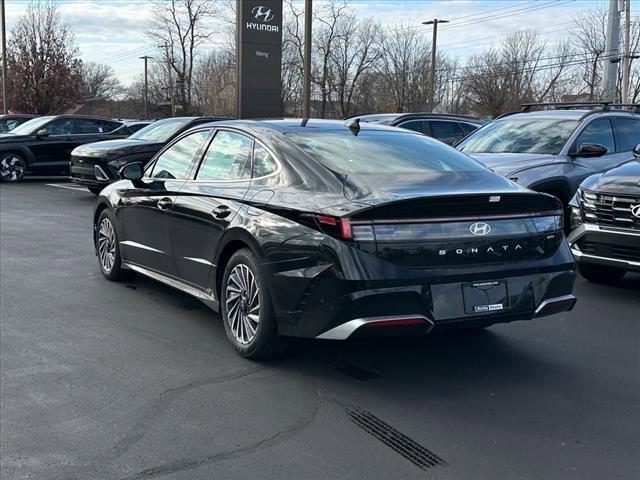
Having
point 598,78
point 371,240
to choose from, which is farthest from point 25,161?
point 598,78

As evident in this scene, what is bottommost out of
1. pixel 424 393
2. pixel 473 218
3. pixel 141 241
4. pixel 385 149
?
pixel 424 393

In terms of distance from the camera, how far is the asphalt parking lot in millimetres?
3328

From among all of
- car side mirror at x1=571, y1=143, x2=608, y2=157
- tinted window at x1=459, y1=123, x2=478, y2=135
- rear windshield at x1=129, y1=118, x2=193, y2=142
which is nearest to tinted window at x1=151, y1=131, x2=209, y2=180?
car side mirror at x1=571, y1=143, x2=608, y2=157

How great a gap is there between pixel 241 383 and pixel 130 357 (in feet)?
3.16

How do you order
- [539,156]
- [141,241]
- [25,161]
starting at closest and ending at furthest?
[141,241] → [539,156] → [25,161]

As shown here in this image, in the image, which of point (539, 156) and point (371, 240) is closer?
point (371, 240)

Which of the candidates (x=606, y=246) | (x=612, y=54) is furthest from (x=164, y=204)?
(x=612, y=54)

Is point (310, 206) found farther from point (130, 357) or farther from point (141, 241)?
point (141, 241)

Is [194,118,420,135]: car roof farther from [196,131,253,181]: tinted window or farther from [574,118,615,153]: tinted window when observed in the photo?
[574,118,615,153]: tinted window

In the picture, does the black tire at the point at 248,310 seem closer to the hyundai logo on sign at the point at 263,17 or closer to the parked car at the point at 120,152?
the parked car at the point at 120,152

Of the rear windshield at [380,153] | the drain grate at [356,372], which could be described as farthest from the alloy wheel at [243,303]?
the rear windshield at [380,153]

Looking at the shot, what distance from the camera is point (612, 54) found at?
21.5m

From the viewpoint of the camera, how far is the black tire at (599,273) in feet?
23.7

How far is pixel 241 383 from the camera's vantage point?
432 centimetres
